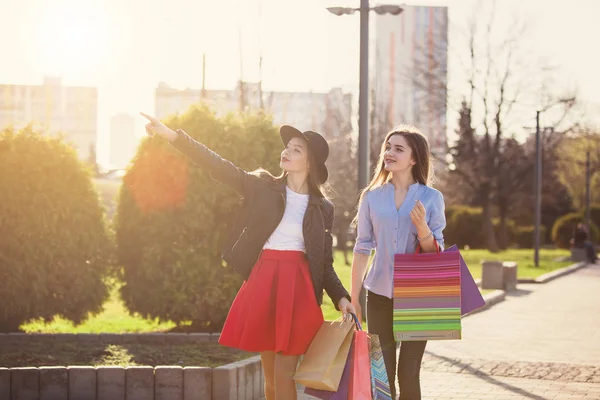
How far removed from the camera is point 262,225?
5.85 metres

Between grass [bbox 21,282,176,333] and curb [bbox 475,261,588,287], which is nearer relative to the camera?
grass [bbox 21,282,176,333]

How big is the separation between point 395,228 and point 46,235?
647 cm

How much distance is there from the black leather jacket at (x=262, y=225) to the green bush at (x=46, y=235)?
571 centimetres

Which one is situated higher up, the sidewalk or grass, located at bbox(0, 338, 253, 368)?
grass, located at bbox(0, 338, 253, 368)

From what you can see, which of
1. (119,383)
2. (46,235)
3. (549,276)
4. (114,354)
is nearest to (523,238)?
(549,276)

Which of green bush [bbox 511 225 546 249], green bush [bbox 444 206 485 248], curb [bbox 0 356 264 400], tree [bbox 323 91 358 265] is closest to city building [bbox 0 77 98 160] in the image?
tree [bbox 323 91 358 265]

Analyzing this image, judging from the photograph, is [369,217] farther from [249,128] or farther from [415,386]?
[249,128]

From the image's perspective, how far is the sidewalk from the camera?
8.96m

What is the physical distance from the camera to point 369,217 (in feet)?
19.3

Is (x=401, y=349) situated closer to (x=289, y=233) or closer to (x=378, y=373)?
(x=378, y=373)

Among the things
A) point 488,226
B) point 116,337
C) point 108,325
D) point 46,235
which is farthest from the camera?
point 488,226

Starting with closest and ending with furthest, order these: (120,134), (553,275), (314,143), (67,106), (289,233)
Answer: (289,233) < (314,143) < (553,275) < (67,106) < (120,134)

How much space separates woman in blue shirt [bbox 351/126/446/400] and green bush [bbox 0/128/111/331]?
6117 millimetres

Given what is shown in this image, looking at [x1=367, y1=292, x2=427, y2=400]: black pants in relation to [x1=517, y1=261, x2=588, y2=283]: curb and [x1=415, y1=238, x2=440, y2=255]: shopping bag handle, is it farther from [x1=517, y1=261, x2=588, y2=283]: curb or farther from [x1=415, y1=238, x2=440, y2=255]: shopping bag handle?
[x1=517, y1=261, x2=588, y2=283]: curb
